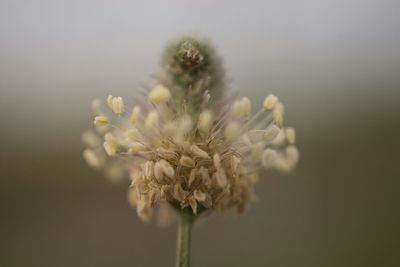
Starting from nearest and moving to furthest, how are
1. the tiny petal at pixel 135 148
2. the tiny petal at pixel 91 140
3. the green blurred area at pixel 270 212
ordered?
the tiny petal at pixel 135 148 → the tiny petal at pixel 91 140 → the green blurred area at pixel 270 212

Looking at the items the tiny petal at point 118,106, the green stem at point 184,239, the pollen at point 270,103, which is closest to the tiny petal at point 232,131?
the pollen at point 270,103

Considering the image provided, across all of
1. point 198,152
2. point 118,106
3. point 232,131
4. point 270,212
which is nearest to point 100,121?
point 118,106

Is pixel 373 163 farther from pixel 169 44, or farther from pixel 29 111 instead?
pixel 29 111

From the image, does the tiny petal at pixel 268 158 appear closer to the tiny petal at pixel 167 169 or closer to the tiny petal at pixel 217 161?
the tiny petal at pixel 217 161

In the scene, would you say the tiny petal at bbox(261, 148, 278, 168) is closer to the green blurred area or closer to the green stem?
the green stem

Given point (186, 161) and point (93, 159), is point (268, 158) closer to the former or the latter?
point (186, 161)

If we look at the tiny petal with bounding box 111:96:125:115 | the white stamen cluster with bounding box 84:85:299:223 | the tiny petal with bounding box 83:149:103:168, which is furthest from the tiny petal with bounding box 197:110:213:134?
the tiny petal with bounding box 83:149:103:168

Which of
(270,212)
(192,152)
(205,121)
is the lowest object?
(192,152)
